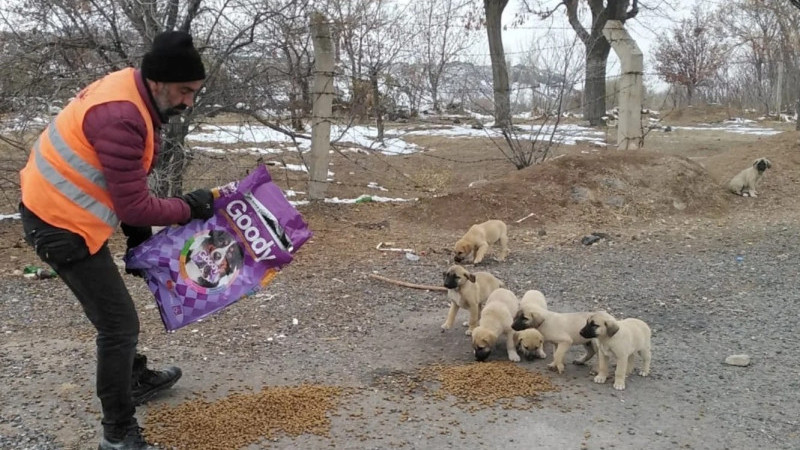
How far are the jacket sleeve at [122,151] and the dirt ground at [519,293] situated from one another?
4.40 feet

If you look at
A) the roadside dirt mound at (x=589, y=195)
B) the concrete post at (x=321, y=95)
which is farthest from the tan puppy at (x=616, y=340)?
the concrete post at (x=321, y=95)

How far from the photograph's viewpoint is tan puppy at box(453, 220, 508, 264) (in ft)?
23.9

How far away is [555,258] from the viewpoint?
7.62 meters

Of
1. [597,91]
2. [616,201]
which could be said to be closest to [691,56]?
[597,91]

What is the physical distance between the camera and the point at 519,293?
6406mm

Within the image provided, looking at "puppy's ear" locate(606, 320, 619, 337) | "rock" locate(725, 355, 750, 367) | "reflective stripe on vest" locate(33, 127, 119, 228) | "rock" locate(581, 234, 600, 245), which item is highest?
"reflective stripe on vest" locate(33, 127, 119, 228)

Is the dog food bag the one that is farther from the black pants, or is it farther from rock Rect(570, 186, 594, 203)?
rock Rect(570, 186, 594, 203)

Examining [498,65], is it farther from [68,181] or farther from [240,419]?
[68,181]

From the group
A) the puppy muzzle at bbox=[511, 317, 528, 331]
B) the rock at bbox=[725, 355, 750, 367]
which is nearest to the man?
the puppy muzzle at bbox=[511, 317, 528, 331]

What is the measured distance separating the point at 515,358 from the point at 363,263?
2.81 metres

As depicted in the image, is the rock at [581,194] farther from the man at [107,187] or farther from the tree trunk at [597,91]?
the tree trunk at [597,91]

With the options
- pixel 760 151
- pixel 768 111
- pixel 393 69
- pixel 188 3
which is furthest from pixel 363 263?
pixel 768 111

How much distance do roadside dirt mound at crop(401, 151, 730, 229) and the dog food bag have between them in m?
5.49

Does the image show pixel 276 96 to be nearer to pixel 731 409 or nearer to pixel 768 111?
pixel 731 409
